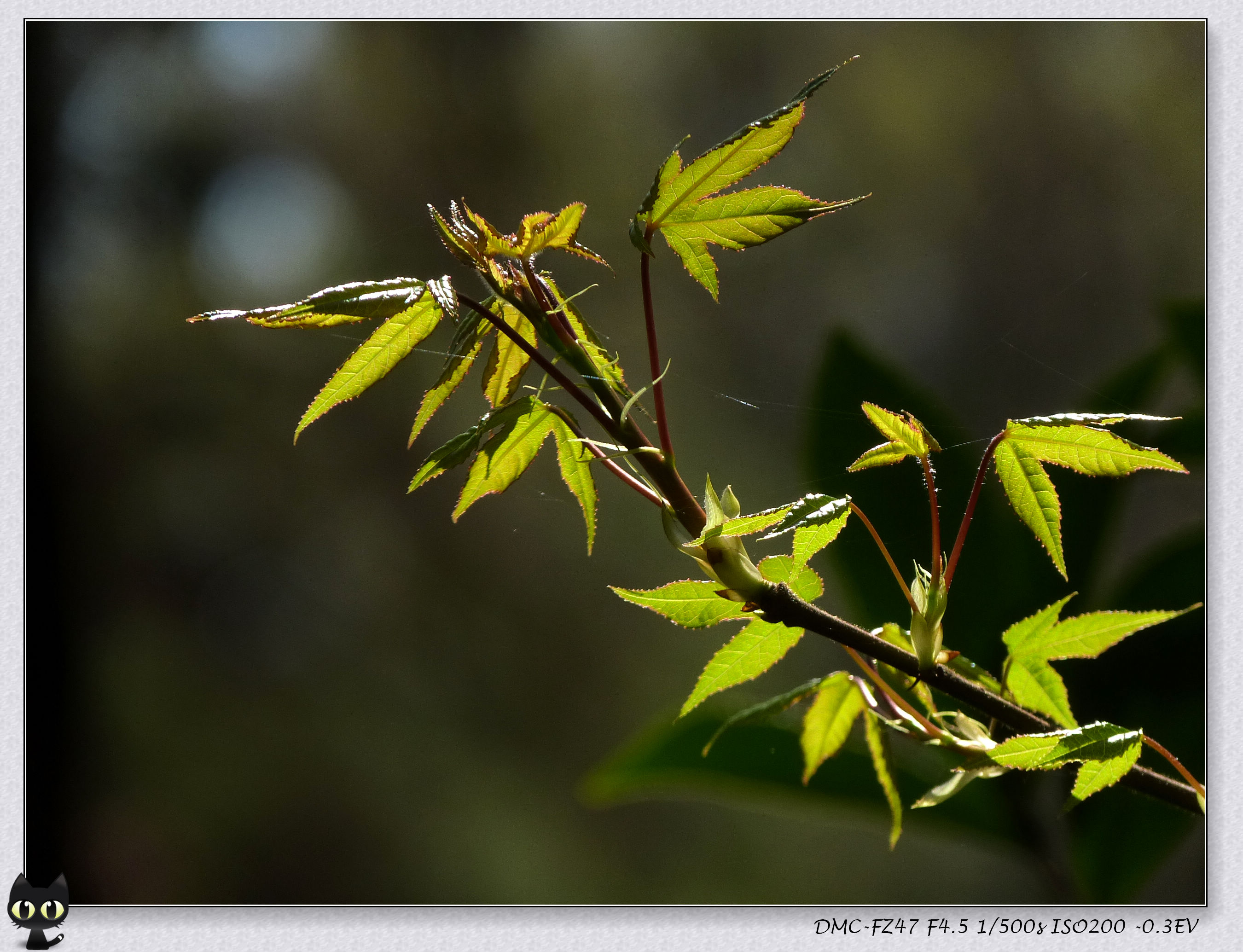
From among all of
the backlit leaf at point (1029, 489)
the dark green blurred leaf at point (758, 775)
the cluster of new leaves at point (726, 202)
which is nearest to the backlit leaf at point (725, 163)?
the cluster of new leaves at point (726, 202)

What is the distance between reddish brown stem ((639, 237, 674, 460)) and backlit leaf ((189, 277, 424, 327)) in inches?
2.1

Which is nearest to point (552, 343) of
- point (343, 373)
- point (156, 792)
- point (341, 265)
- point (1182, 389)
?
point (343, 373)

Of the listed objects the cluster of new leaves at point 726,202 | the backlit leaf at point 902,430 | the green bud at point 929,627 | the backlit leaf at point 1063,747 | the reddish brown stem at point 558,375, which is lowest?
the backlit leaf at point 1063,747

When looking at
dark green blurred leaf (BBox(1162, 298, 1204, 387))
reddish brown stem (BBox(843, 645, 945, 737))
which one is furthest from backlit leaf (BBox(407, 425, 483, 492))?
dark green blurred leaf (BBox(1162, 298, 1204, 387))

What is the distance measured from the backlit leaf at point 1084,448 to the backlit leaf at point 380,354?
0.15 metres

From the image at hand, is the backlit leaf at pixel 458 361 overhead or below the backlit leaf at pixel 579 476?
overhead

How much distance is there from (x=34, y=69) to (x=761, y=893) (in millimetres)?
1464

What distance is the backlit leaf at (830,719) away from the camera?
0.85ft

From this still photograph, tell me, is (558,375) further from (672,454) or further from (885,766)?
(885,766)

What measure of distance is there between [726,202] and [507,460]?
0.30 feet

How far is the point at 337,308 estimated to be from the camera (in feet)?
0.54

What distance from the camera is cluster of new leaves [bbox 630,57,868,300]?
0.18 meters

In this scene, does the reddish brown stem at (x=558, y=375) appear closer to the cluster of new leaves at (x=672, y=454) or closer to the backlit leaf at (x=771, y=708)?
the cluster of new leaves at (x=672, y=454)

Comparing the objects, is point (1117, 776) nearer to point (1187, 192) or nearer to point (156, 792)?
point (1187, 192)
